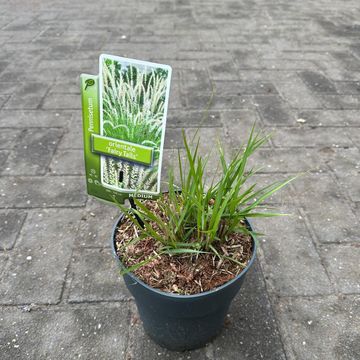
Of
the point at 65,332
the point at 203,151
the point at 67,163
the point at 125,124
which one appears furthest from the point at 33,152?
the point at 125,124

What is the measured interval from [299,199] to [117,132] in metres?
1.53

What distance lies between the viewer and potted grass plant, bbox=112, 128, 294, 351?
4.37ft

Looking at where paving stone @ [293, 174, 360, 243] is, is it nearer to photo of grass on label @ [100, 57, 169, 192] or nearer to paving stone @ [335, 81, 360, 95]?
photo of grass on label @ [100, 57, 169, 192]

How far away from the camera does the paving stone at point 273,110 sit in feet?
10.6

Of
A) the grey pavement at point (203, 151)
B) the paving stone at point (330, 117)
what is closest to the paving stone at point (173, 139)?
the grey pavement at point (203, 151)

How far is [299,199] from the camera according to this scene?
2436 millimetres

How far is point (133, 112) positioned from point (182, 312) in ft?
2.45

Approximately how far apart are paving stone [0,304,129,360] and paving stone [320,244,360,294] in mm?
1094

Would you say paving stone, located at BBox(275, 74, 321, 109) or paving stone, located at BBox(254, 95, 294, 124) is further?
paving stone, located at BBox(275, 74, 321, 109)

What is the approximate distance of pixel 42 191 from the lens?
2494 mm

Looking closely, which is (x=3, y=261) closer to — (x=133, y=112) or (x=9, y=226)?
(x=9, y=226)

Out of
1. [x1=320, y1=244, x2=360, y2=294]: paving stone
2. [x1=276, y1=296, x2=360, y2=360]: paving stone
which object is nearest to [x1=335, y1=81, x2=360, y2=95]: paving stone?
[x1=320, y1=244, x2=360, y2=294]: paving stone

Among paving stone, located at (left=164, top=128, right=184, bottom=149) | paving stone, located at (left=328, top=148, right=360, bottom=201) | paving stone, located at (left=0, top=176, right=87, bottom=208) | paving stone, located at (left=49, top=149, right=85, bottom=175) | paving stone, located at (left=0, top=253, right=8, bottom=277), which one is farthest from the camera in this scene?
paving stone, located at (left=164, top=128, right=184, bottom=149)

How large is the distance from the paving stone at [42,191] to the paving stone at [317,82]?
8.19 feet
